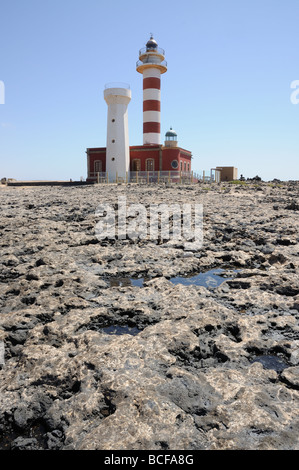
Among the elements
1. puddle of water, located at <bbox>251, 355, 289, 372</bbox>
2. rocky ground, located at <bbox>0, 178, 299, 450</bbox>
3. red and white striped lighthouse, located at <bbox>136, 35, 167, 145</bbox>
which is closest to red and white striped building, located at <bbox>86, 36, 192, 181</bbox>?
red and white striped lighthouse, located at <bbox>136, 35, 167, 145</bbox>

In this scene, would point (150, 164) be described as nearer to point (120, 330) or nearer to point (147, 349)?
point (120, 330)

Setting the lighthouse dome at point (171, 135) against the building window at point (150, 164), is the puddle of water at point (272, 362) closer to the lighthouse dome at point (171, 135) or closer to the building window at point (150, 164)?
the building window at point (150, 164)

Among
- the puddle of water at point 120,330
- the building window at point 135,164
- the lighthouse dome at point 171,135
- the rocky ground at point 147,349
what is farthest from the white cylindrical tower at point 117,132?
the puddle of water at point 120,330

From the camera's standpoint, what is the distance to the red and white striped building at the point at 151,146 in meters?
33.9

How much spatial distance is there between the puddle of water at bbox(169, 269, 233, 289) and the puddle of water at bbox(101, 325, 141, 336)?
58.6 inches

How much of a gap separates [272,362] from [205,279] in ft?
7.38

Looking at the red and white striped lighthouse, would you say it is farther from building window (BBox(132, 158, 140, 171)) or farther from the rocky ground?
the rocky ground

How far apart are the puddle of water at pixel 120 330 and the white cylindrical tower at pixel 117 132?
1146 inches

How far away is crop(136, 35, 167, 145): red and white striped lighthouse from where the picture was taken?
113 feet

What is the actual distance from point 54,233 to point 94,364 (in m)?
4.78

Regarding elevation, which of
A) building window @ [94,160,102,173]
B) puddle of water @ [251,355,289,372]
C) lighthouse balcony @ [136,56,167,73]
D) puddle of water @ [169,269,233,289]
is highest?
lighthouse balcony @ [136,56,167,73]

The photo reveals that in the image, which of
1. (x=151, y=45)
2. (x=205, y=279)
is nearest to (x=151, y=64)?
(x=151, y=45)

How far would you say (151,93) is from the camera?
34375 millimetres

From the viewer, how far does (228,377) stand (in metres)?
2.64
